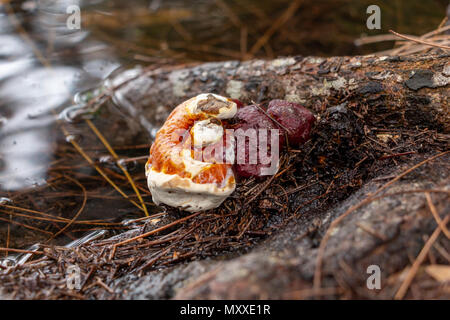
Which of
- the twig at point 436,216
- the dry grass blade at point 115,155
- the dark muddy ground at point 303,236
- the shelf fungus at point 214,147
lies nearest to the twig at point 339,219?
the dark muddy ground at point 303,236

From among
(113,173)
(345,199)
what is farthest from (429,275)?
(113,173)

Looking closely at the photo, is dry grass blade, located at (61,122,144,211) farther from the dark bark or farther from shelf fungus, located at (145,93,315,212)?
the dark bark

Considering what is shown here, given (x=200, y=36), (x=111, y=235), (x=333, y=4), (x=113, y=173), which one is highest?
(x=333, y=4)

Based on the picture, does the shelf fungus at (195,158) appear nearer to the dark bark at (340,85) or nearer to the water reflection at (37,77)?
the dark bark at (340,85)

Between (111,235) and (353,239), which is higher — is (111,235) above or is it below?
below

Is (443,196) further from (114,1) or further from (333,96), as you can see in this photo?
(114,1)

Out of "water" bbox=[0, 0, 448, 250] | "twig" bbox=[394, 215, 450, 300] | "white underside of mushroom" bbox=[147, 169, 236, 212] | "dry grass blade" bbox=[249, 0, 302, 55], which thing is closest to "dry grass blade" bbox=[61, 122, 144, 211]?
"water" bbox=[0, 0, 448, 250]

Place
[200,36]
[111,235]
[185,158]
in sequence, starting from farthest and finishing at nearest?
1. [200,36]
2. [111,235]
3. [185,158]

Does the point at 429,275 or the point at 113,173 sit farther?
the point at 113,173
